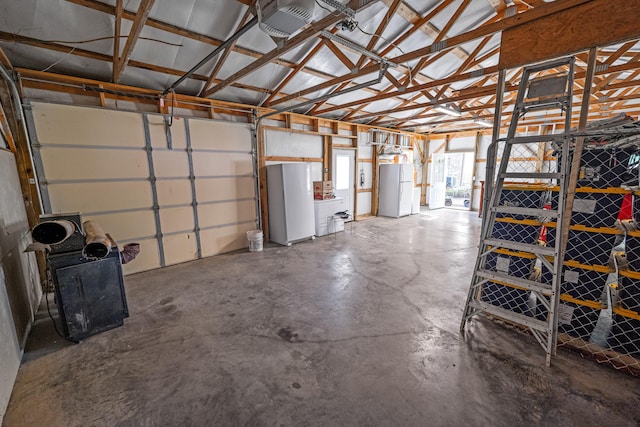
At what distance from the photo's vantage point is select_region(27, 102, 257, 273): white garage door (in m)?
3.49

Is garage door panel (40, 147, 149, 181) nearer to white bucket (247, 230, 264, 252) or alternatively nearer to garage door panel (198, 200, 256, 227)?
garage door panel (198, 200, 256, 227)

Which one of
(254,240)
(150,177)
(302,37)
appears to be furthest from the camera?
(254,240)

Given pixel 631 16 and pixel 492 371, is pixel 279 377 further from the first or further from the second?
pixel 631 16

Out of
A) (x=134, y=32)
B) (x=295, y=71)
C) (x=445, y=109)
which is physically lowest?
(x=445, y=109)

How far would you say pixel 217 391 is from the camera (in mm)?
1879

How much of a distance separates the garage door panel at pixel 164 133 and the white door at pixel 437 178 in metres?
8.98

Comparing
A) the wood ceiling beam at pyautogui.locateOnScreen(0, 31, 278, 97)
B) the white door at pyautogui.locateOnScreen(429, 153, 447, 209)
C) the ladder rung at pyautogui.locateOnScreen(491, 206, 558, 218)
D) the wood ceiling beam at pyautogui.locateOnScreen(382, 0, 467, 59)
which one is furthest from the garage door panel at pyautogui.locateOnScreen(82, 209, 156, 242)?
the white door at pyautogui.locateOnScreen(429, 153, 447, 209)

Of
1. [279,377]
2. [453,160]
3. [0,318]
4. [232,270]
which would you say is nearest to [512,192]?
[279,377]

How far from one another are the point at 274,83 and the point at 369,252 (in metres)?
3.69

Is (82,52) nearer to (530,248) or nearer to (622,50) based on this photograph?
(530,248)

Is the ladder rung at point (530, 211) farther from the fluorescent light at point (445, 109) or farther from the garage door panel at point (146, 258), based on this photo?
the garage door panel at point (146, 258)

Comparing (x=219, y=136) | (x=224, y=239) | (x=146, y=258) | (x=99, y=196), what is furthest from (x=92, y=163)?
(x=224, y=239)

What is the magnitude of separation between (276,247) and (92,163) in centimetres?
328

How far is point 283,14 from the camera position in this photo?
6.11 feet
